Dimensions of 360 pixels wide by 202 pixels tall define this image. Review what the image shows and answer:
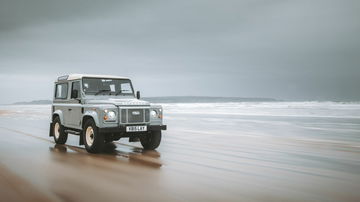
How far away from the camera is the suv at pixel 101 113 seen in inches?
352

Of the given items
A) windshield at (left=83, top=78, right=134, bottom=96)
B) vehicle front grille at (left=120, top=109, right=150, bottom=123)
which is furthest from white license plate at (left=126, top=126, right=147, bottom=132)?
windshield at (left=83, top=78, right=134, bottom=96)

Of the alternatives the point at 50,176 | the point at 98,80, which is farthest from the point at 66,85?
the point at 50,176

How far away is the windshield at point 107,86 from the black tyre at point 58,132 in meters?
1.83

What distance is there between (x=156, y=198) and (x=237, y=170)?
7.83 feet

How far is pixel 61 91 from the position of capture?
37.0ft

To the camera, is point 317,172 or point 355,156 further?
point 355,156

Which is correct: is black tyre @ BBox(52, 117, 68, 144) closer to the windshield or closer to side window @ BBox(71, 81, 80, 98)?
side window @ BBox(71, 81, 80, 98)

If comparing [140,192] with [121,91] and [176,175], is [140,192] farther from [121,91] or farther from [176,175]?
[121,91]

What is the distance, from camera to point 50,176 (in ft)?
20.2

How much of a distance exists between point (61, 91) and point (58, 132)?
4.42 ft

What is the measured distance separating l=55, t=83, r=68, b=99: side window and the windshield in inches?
44.9

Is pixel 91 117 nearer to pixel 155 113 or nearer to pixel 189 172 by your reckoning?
pixel 155 113

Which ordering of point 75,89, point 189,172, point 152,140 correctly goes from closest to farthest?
point 189,172 → point 152,140 → point 75,89

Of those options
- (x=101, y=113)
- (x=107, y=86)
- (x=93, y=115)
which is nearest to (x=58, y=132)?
(x=107, y=86)
